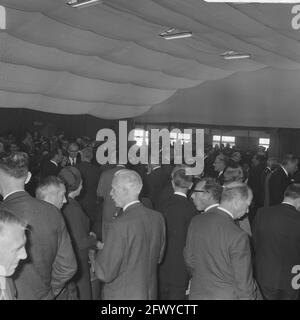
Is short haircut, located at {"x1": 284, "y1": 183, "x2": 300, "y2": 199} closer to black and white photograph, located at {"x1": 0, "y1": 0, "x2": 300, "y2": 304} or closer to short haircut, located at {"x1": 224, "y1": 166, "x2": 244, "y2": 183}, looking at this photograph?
black and white photograph, located at {"x1": 0, "y1": 0, "x2": 300, "y2": 304}

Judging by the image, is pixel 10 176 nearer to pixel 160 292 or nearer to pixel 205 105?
pixel 160 292

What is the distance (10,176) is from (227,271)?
146 cm

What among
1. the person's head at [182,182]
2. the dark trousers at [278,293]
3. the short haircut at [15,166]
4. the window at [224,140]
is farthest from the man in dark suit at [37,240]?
the window at [224,140]

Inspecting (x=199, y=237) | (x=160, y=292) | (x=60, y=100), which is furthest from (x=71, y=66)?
(x=199, y=237)

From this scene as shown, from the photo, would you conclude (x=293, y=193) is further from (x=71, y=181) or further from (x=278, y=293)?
(x=71, y=181)

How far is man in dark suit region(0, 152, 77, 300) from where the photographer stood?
8.69 ft

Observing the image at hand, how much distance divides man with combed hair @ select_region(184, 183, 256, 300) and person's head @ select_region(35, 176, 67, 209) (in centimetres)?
95

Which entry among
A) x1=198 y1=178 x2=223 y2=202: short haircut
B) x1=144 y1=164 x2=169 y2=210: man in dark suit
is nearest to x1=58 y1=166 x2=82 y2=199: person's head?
x1=198 y1=178 x2=223 y2=202: short haircut

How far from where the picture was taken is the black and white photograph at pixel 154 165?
110 inches

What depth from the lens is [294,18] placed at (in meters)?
7.45

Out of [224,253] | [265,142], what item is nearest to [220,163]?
[224,253]

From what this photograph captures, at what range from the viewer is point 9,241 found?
5.52 feet

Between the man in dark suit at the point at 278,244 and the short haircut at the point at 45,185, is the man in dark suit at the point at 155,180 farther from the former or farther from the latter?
the short haircut at the point at 45,185

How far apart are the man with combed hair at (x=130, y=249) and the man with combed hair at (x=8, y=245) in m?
1.17
